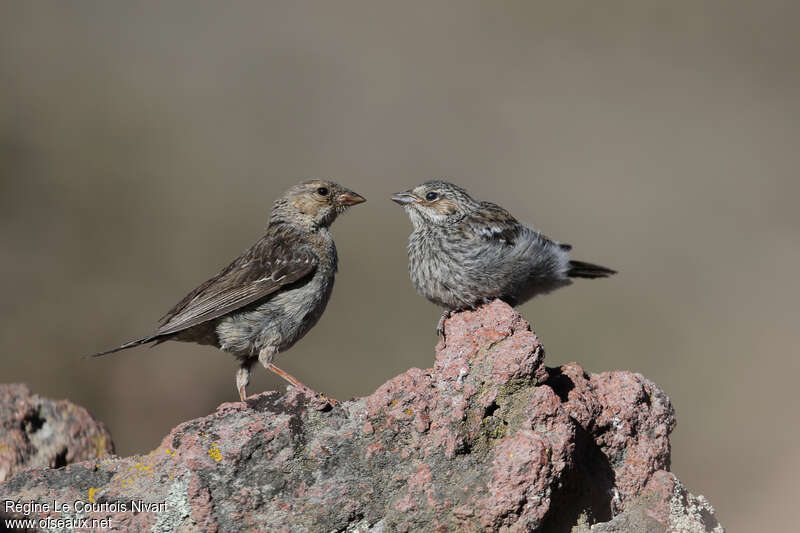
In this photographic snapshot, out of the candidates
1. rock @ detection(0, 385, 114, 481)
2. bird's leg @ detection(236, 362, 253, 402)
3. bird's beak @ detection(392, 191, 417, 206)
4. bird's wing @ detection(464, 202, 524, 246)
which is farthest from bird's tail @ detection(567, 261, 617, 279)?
rock @ detection(0, 385, 114, 481)

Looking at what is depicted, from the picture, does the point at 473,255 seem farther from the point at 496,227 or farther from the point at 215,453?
the point at 215,453

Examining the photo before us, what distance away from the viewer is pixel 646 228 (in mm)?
14547

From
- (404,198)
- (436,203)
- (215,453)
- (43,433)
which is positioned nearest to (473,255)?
(436,203)

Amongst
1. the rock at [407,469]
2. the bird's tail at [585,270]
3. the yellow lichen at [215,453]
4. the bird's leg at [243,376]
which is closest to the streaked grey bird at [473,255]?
the bird's tail at [585,270]

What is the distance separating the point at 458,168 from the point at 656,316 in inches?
169

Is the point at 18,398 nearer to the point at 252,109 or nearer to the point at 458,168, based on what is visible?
the point at 458,168

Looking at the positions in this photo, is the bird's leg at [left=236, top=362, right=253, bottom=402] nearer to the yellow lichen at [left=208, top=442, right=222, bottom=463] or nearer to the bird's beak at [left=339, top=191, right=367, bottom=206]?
the bird's beak at [left=339, top=191, right=367, bottom=206]

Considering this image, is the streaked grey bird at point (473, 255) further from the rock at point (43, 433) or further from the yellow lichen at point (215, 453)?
the rock at point (43, 433)

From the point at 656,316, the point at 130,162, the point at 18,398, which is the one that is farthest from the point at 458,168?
the point at 18,398

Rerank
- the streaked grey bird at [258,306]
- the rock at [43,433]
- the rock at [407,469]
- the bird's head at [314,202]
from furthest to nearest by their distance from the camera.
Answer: the bird's head at [314,202] → the streaked grey bird at [258,306] → the rock at [43,433] → the rock at [407,469]

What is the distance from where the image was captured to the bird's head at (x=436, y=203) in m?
5.75

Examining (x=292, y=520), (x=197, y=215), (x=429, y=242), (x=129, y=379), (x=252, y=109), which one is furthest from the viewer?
(x=252, y=109)

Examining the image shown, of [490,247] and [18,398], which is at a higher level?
[490,247]

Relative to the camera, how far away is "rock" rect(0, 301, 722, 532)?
3588 millimetres
